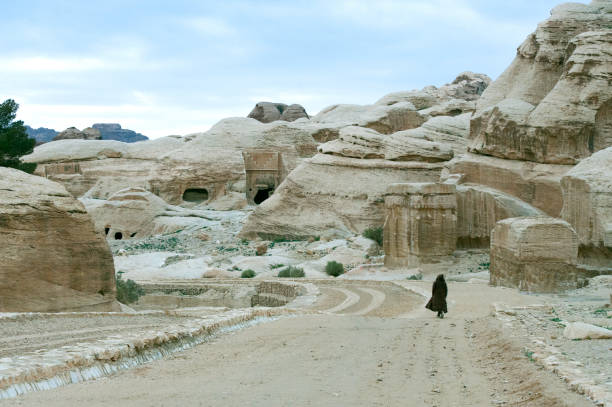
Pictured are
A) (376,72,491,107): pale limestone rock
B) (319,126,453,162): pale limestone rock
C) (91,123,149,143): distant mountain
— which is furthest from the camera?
(91,123,149,143): distant mountain

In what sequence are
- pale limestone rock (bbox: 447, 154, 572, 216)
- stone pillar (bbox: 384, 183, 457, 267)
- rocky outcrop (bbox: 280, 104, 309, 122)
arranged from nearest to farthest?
pale limestone rock (bbox: 447, 154, 572, 216) < stone pillar (bbox: 384, 183, 457, 267) < rocky outcrop (bbox: 280, 104, 309, 122)

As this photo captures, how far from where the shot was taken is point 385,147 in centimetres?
3098

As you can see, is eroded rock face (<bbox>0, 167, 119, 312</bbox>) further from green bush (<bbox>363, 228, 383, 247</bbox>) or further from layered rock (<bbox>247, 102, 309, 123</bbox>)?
layered rock (<bbox>247, 102, 309, 123</bbox>)

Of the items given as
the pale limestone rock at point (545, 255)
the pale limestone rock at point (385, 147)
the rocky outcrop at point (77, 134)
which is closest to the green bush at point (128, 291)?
the pale limestone rock at point (545, 255)

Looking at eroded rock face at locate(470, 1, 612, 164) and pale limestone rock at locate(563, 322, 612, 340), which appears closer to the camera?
pale limestone rock at locate(563, 322, 612, 340)

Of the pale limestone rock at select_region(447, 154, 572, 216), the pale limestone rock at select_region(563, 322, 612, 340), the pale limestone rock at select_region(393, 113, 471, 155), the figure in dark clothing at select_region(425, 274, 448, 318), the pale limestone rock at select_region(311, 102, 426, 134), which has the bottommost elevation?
the figure in dark clothing at select_region(425, 274, 448, 318)

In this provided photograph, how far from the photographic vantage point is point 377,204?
2969 centimetres

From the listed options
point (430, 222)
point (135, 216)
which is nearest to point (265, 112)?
point (135, 216)

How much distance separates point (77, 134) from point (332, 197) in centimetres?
4242

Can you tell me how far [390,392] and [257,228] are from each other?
83.5 feet

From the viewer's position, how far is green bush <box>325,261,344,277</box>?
23.5 m

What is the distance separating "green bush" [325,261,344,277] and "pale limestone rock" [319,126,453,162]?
825 centimetres

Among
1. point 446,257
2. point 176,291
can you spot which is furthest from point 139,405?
point 446,257

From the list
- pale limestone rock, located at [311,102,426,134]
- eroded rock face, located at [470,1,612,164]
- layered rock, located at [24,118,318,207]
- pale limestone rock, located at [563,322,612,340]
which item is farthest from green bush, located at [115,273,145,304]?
pale limestone rock, located at [311,102,426,134]
